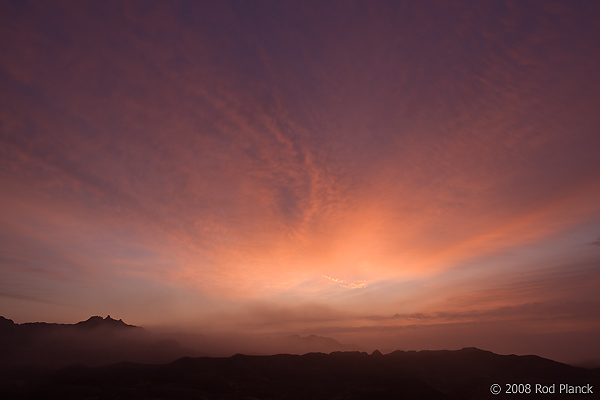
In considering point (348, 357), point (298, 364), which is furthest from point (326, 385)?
point (348, 357)

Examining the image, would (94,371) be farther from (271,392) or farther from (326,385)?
(326,385)

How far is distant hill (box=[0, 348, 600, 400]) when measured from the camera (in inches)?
4311

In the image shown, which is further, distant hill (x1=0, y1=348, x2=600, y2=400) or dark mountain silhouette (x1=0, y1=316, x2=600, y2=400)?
distant hill (x1=0, y1=348, x2=600, y2=400)

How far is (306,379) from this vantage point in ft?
457

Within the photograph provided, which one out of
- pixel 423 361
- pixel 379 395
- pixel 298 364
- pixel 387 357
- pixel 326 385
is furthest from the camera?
pixel 387 357

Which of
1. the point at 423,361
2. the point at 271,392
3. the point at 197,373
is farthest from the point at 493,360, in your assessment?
the point at 197,373

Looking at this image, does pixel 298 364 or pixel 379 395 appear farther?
pixel 298 364

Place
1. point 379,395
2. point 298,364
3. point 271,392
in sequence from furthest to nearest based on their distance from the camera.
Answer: point 298,364
point 271,392
point 379,395

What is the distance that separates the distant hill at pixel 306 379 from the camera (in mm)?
109500

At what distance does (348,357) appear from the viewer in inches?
7249

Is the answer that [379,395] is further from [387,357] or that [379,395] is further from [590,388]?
[387,357]

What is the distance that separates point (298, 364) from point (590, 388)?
110 metres

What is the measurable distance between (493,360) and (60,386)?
182 metres

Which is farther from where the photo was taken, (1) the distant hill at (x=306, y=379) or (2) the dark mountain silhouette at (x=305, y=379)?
(1) the distant hill at (x=306, y=379)
